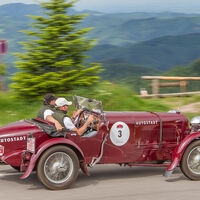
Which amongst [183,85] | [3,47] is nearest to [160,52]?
[183,85]

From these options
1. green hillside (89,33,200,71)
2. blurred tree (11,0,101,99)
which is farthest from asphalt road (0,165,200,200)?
green hillside (89,33,200,71)

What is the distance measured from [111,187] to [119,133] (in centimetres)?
84

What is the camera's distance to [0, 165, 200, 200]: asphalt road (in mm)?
5754

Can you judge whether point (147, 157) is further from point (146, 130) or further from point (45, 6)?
point (45, 6)

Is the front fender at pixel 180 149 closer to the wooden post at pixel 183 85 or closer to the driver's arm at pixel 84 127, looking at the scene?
the driver's arm at pixel 84 127

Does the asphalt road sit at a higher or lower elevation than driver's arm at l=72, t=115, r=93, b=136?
lower

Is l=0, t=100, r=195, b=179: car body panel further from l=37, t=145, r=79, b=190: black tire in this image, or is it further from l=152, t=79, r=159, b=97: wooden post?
l=152, t=79, r=159, b=97: wooden post

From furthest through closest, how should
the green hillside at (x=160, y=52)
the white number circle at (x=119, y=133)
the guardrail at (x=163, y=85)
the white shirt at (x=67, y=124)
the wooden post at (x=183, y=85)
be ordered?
the green hillside at (x=160, y=52), the wooden post at (x=183, y=85), the guardrail at (x=163, y=85), the white number circle at (x=119, y=133), the white shirt at (x=67, y=124)

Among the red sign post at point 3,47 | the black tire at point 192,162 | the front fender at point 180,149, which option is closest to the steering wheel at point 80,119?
the front fender at point 180,149

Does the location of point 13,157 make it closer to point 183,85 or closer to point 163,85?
point 163,85

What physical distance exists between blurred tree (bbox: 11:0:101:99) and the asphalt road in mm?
5978

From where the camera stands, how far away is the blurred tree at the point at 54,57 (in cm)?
1333

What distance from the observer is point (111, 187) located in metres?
6.28

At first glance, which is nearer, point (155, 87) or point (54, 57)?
point (54, 57)
